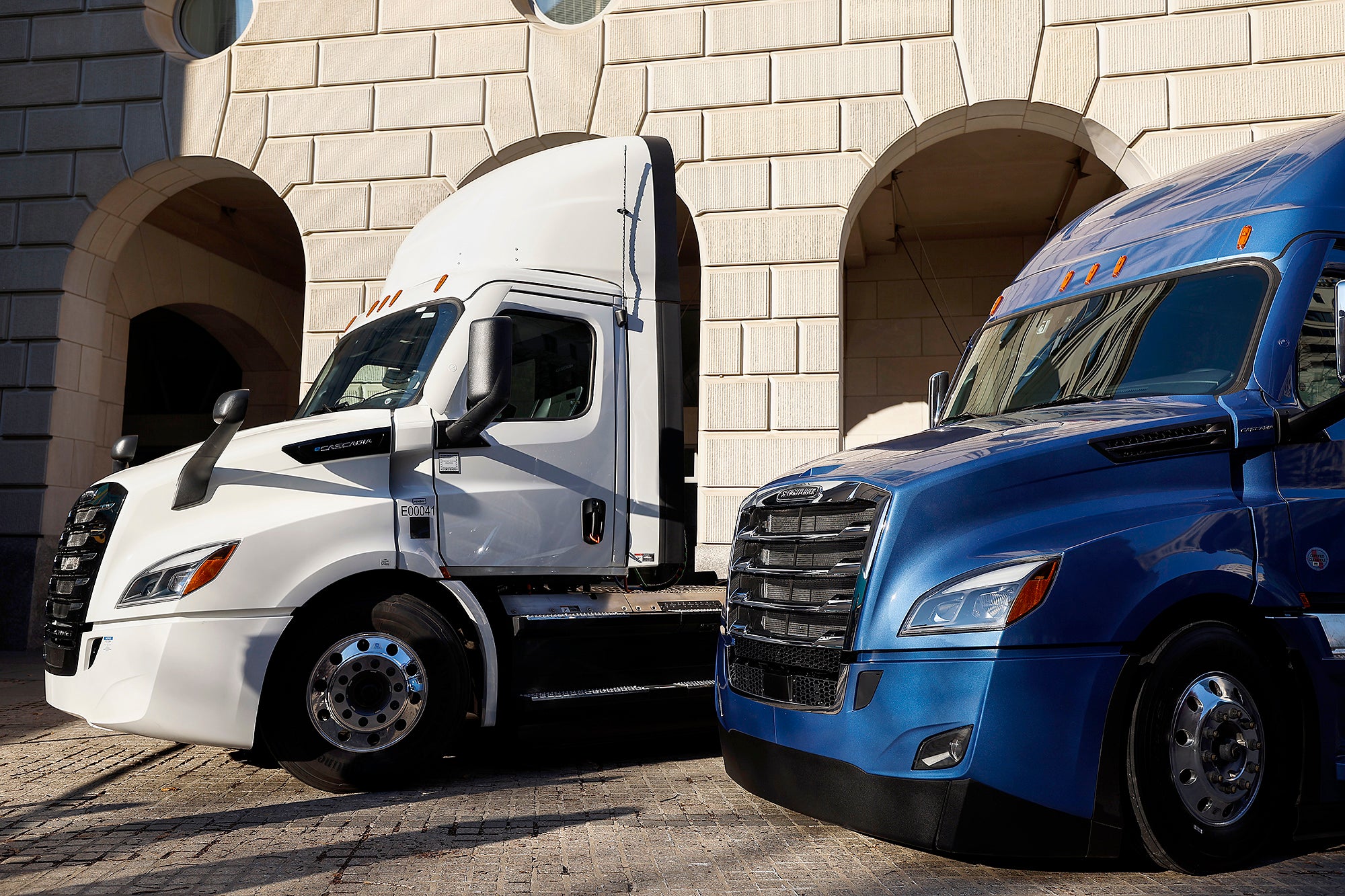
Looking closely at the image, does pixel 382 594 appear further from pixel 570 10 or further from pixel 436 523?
pixel 570 10

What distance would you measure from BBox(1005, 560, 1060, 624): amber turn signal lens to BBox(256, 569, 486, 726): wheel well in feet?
10.5

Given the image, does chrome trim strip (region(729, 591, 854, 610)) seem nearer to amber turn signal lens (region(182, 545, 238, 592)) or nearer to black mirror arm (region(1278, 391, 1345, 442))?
black mirror arm (region(1278, 391, 1345, 442))

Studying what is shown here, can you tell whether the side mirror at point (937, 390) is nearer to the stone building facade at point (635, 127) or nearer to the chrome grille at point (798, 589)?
the chrome grille at point (798, 589)

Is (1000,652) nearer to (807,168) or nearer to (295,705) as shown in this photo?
(295,705)

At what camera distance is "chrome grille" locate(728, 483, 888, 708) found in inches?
171

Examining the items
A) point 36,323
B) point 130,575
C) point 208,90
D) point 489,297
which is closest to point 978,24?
point 489,297

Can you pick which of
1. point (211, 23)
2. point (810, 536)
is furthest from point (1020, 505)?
point (211, 23)

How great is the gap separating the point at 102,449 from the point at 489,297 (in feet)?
30.6

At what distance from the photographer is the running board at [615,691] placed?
624 centimetres

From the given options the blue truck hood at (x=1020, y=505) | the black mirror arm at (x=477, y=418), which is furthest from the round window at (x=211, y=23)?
the blue truck hood at (x=1020, y=505)

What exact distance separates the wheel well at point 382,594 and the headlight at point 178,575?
18.5 inches

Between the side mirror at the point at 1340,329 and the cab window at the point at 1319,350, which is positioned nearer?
the side mirror at the point at 1340,329

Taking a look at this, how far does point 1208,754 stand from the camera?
4117 mm

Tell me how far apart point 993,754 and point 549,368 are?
11.9 feet
